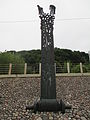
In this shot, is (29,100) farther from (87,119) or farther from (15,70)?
(15,70)

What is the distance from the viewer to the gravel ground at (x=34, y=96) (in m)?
5.00

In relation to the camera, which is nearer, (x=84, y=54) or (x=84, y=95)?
(x=84, y=95)

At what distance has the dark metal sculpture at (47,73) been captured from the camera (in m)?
1.31

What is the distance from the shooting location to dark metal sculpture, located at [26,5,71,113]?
4.31 feet

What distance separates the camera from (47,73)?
1.49 metres

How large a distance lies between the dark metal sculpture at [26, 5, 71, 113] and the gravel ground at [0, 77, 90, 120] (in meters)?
2.40

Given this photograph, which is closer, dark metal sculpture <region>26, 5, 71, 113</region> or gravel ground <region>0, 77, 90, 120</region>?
dark metal sculpture <region>26, 5, 71, 113</region>

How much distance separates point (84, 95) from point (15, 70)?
5656mm

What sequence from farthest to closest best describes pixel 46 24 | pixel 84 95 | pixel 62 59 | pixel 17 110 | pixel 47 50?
1. pixel 62 59
2. pixel 84 95
3. pixel 17 110
4. pixel 46 24
5. pixel 47 50

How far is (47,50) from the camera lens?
5.19 feet

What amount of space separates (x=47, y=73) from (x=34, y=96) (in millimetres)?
5404

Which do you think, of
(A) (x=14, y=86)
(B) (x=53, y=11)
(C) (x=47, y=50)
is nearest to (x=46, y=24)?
(B) (x=53, y=11)

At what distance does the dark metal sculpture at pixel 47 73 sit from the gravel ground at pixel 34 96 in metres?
2.40

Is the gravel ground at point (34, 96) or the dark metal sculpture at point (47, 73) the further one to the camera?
the gravel ground at point (34, 96)
